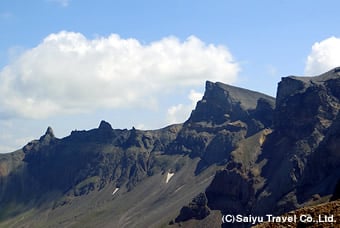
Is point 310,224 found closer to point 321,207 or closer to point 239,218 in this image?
point 321,207

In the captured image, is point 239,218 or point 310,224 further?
point 239,218

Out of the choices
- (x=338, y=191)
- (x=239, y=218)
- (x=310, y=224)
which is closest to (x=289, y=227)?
(x=310, y=224)

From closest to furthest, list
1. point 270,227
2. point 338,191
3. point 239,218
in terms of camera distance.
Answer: point 270,227 < point 239,218 < point 338,191

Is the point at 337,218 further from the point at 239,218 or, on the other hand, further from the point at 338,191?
the point at 338,191

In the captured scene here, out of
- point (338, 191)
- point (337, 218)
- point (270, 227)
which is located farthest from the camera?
point (338, 191)

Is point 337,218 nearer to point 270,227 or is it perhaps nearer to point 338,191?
point 270,227

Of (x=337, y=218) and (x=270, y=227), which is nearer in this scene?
(x=337, y=218)

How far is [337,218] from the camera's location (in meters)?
57.4

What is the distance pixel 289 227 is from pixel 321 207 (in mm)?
5130

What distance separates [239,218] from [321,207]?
11.7m

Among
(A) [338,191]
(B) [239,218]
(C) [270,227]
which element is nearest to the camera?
(C) [270,227]

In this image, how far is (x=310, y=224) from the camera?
58.8 m

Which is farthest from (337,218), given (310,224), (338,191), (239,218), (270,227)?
(338,191)

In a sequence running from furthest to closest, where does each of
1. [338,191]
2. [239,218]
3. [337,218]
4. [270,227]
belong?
1. [338,191]
2. [239,218]
3. [270,227]
4. [337,218]
